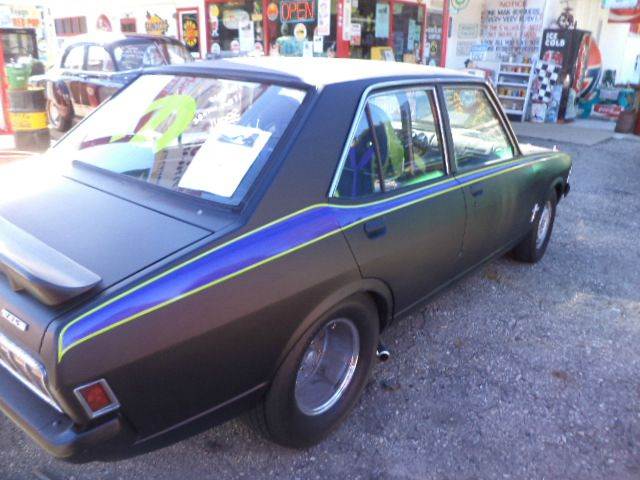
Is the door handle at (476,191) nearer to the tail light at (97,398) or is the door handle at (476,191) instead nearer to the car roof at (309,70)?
the car roof at (309,70)

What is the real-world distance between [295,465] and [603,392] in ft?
5.63

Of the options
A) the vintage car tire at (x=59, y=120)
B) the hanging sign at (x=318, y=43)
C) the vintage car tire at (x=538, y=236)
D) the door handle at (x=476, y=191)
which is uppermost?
the hanging sign at (x=318, y=43)

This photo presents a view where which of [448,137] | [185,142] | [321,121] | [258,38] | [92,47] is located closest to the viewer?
[321,121]

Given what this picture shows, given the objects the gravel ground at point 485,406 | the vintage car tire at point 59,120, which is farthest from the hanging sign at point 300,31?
the gravel ground at point 485,406

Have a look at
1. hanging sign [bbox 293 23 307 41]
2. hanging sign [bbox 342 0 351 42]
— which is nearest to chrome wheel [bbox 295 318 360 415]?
hanging sign [bbox 342 0 351 42]

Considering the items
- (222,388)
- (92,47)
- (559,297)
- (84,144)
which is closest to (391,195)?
(222,388)

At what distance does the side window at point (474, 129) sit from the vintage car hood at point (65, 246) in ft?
5.95

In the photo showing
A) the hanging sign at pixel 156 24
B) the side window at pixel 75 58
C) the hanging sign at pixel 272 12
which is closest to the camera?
the side window at pixel 75 58

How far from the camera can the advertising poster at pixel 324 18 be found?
10328 millimetres

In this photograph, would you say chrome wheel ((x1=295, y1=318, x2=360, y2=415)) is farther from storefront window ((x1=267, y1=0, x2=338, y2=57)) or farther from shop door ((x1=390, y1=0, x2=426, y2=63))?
shop door ((x1=390, y1=0, x2=426, y2=63))

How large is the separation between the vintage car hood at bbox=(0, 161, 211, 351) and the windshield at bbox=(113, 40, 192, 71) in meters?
A: 6.37

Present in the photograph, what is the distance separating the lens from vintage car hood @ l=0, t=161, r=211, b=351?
162cm

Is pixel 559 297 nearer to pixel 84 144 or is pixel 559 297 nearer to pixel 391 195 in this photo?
pixel 391 195

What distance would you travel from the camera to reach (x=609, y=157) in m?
8.57
